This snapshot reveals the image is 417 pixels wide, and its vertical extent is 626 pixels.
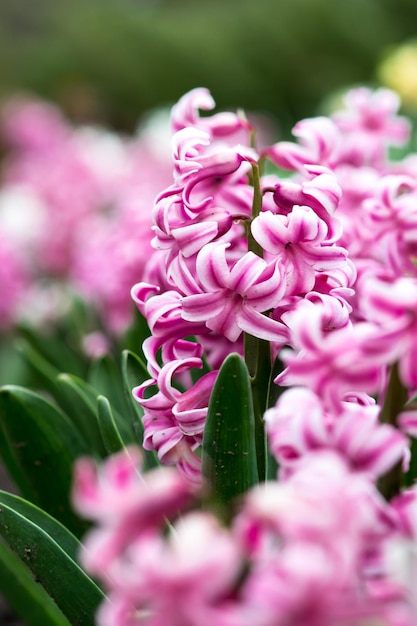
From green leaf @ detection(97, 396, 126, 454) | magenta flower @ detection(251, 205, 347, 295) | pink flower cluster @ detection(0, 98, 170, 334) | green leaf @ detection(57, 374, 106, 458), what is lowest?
green leaf @ detection(97, 396, 126, 454)

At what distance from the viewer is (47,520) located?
2.00 ft

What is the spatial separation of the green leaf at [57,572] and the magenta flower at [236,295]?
0.53 feet

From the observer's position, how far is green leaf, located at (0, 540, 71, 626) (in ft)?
1.46

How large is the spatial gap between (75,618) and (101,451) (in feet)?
0.74

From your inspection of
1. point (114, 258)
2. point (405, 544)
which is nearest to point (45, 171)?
point (114, 258)

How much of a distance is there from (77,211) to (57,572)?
1779mm

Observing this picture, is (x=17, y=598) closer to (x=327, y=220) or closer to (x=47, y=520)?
(x=47, y=520)

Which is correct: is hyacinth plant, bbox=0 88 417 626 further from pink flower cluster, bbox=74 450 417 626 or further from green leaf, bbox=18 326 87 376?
green leaf, bbox=18 326 87 376

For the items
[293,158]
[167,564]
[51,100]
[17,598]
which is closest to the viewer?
[167,564]

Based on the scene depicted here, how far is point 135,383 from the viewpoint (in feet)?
2.32

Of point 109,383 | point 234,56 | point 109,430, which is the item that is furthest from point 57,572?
point 234,56

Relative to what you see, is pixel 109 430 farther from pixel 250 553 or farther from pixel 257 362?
pixel 250 553

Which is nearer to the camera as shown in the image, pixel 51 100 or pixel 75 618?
pixel 75 618

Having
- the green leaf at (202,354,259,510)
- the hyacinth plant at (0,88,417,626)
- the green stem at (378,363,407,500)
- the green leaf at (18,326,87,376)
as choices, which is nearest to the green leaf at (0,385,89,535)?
the hyacinth plant at (0,88,417,626)
